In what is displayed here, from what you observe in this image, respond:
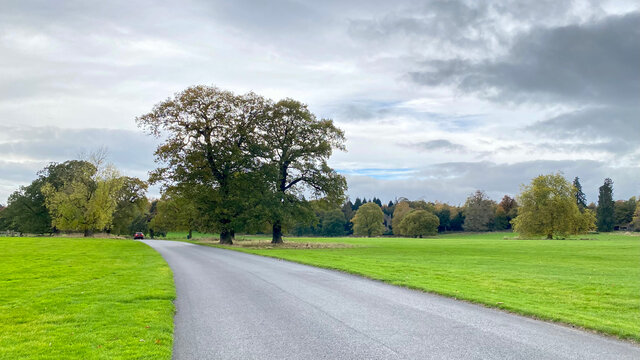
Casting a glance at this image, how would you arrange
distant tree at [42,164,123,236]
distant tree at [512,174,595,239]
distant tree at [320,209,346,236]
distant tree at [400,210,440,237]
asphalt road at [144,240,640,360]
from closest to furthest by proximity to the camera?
asphalt road at [144,240,640,360]
distant tree at [42,164,123,236]
distant tree at [512,174,595,239]
distant tree at [400,210,440,237]
distant tree at [320,209,346,236]

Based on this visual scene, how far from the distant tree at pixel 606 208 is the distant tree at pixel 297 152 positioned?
3776 inches

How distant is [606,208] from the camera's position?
356ft

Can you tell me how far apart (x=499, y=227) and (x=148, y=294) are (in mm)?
138122

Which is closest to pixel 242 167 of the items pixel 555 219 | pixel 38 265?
pixel 38 265

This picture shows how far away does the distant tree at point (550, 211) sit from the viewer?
7175cm

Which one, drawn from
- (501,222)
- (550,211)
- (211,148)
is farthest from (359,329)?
(501,222)

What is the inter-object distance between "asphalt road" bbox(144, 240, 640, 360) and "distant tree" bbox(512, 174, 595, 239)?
231 ft

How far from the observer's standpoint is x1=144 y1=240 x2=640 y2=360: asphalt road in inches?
259

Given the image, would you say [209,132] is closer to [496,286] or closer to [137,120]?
[137,120]

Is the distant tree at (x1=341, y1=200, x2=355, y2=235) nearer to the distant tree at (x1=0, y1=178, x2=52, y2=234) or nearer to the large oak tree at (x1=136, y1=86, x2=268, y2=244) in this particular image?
the distant tree at (x1=0, y1=178, x2=52, y2=234)

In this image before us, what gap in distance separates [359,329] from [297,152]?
38.1m

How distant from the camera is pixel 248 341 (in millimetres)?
7234

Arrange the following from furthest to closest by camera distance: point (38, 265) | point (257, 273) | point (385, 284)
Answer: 1. point (38, 265)
2. point (257, 273)
3. point (385, 284)

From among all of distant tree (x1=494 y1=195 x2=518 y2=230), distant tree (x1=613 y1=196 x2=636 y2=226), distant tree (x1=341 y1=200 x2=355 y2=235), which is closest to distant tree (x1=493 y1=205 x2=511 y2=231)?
distant tree (x1=494 y1=195 x2=518 y2=230)
